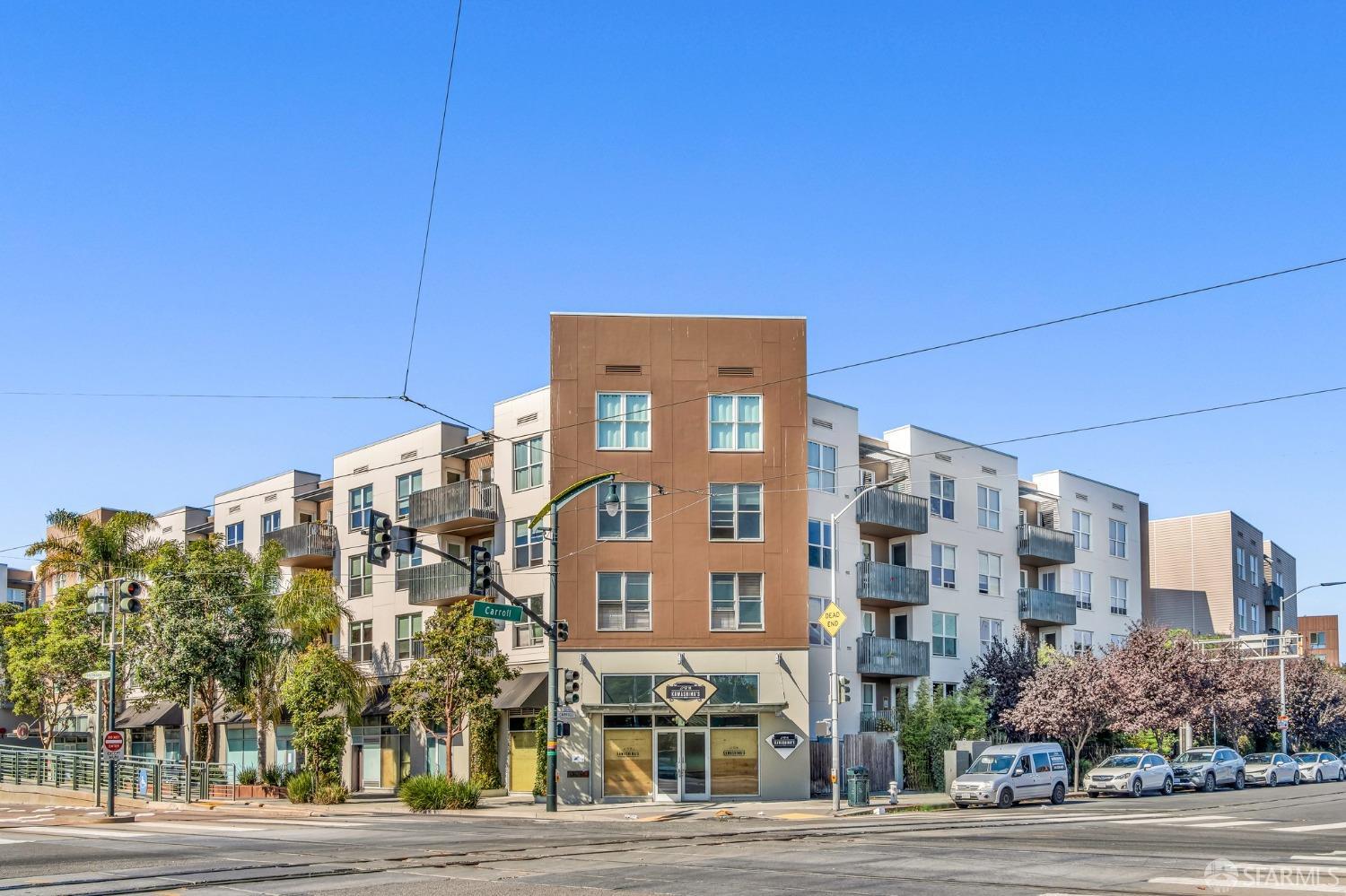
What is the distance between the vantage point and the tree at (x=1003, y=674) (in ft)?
173

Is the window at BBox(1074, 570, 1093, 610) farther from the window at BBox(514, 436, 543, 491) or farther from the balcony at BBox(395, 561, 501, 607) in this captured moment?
the balcony at BBox(395, 561, 501, 607)

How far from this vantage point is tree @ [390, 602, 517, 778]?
44.2 metres

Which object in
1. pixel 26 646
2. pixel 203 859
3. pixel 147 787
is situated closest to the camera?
pixel 203 859

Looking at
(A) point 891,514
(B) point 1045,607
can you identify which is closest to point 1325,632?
(B) point 1045,607

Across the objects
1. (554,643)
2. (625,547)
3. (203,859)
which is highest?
(625,547)

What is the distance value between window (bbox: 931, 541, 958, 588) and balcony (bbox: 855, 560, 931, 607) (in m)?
1.48

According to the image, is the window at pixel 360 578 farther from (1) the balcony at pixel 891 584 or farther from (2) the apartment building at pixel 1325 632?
(2) the apartment building at pixel 1325 632

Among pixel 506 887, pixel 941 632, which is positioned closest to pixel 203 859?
pixel 506 887

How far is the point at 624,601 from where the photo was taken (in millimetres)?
44094

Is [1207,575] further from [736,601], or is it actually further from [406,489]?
[406,489]

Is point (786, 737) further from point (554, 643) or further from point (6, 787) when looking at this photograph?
point (6, 787)

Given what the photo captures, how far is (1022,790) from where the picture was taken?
4031 cm

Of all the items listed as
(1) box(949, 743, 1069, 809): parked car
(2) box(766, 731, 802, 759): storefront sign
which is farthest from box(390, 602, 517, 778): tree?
(1) box(949, 743, 1069, 809): parked car

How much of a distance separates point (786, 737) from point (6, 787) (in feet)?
109
